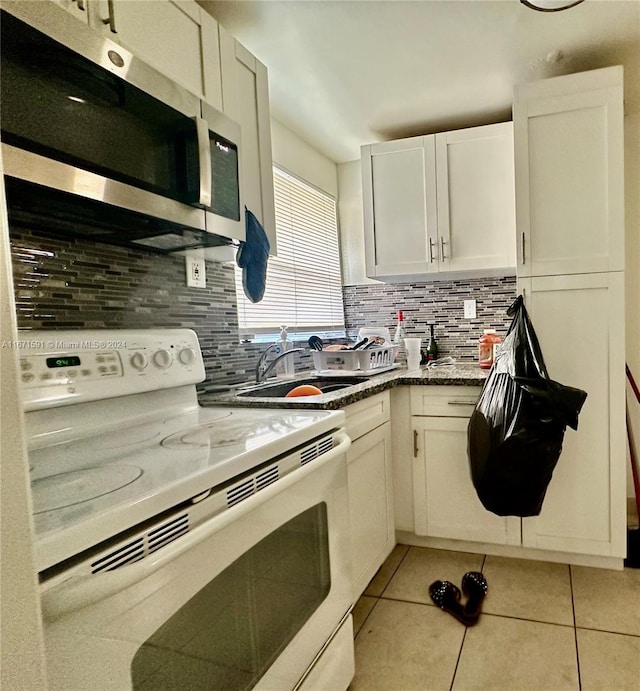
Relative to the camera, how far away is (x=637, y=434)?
2570mm

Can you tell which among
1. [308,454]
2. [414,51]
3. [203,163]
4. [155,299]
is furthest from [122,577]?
[414,51]

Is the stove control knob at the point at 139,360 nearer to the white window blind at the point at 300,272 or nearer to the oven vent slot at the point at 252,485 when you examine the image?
the oven vent slot at the point at 252,485

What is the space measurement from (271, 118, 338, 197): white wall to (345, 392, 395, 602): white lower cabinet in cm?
140

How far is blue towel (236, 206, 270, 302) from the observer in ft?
5.49

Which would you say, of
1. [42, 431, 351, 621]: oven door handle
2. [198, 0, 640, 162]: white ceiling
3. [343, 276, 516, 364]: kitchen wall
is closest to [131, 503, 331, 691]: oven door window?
[42, 431, 351, 621]: oven door handle

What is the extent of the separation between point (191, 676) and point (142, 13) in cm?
154

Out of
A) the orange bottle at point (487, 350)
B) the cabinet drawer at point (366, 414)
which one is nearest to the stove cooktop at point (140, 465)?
the cabinet drawer at point (366, 414)

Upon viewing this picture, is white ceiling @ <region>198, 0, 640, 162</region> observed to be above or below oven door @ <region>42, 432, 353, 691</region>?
above

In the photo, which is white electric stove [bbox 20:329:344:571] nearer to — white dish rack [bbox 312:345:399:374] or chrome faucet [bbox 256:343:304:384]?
chrome faucet [bbox 256:343:304:384]

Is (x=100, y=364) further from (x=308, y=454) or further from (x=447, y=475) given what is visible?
(x=447, y=475)

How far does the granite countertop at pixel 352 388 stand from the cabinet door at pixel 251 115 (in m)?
0.62

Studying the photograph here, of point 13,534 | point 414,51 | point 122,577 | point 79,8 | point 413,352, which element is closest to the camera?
point 13,534

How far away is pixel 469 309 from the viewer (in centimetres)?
281

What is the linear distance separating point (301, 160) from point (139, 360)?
183 centimetres
